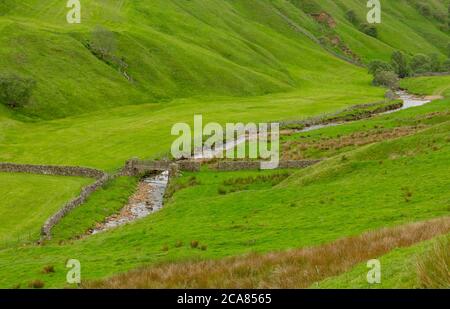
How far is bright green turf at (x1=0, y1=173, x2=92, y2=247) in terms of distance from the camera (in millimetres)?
43188

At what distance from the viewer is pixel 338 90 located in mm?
162000

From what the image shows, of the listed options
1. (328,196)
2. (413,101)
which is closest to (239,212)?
(328,196)

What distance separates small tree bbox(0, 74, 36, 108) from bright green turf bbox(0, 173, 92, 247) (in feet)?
159

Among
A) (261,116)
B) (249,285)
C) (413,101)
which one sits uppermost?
(413,101)

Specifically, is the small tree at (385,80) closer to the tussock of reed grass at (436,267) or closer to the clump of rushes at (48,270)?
the clump of rushes at (48,270)

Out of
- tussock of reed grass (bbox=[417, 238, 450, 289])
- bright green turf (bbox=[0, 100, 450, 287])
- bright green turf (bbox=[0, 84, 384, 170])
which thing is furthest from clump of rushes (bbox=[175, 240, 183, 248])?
bright green turf (bbox=[0, 84, 384, 170])

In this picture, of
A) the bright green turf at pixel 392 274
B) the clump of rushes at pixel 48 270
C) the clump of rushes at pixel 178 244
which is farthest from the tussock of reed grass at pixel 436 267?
the clump of rushes at pixel 48 270

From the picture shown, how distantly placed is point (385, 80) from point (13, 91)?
118338 mm

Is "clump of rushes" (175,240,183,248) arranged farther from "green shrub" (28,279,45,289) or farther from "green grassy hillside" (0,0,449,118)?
"green grassy hillside" (0,0,449,118)

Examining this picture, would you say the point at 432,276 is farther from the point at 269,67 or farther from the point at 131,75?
the point at 269,67

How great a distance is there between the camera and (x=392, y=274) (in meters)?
16.8

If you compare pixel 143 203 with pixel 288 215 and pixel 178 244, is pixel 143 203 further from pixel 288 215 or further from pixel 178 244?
pixel 178 244

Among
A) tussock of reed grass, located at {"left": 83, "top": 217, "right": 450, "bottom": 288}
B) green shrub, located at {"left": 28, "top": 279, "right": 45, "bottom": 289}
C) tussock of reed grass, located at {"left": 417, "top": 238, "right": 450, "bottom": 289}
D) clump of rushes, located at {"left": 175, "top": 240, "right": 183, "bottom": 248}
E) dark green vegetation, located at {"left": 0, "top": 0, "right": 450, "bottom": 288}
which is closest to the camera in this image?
tussock of reed grass, located at {"left": 417, "top": 238, "right": 450, "bottom": 289}

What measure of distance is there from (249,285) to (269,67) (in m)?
157
